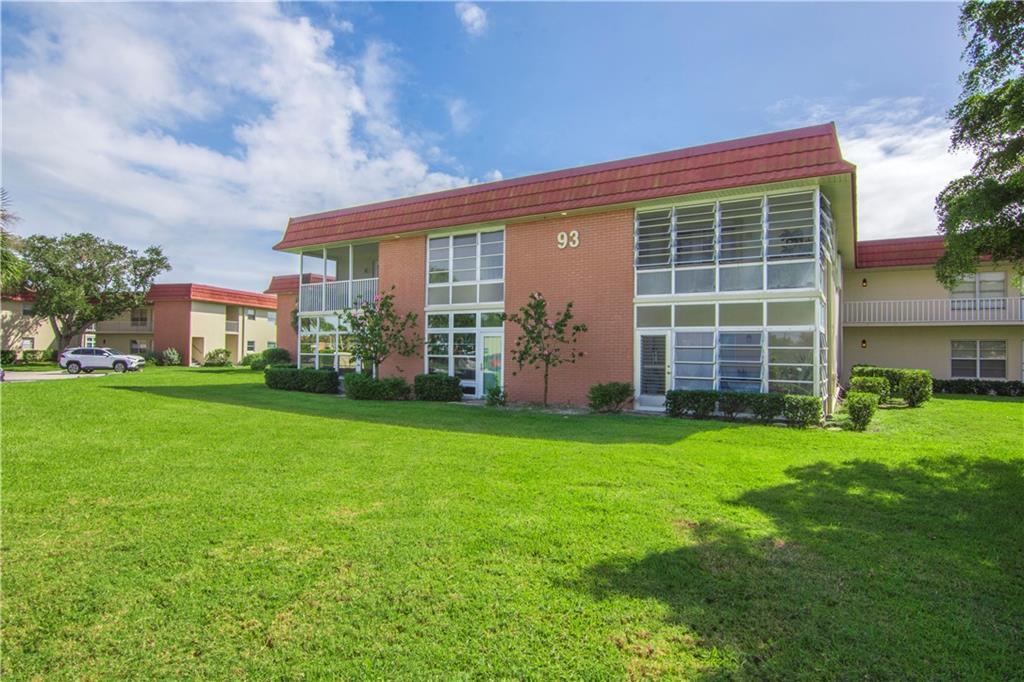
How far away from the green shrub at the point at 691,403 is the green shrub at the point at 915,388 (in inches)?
289

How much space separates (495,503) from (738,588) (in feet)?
7.70

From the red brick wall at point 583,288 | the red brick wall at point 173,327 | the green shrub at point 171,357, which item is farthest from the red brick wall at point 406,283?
the red brick wall at point 173,327

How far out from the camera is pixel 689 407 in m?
12.0

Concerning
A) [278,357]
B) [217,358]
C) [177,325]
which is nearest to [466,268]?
[278,357]

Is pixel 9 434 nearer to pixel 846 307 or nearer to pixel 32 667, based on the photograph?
pixel 32 667

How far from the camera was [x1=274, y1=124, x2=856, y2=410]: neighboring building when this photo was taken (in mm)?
11992

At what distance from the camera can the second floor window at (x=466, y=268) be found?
52.3 feet

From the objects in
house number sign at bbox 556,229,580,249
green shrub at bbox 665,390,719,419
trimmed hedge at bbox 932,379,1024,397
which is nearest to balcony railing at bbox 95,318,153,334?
house number sign at bbox 556,229,580,249

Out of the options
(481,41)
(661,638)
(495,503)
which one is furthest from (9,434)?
(481,41)

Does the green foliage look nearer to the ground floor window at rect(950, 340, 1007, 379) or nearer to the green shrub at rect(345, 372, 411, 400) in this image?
the ground floor window at rect(950, 340, 1007, 379)

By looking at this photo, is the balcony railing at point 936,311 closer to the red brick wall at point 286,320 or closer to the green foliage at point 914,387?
the green foliage at point 914,387

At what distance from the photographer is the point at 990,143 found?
7.22 m

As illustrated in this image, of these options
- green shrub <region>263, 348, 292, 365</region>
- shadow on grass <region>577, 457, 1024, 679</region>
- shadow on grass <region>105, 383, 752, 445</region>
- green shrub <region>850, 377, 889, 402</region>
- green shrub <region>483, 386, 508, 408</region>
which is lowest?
shadow on grass <region>577, 457, 1024, 679</region>

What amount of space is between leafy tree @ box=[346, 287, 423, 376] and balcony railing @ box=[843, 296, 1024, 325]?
1860 cm
